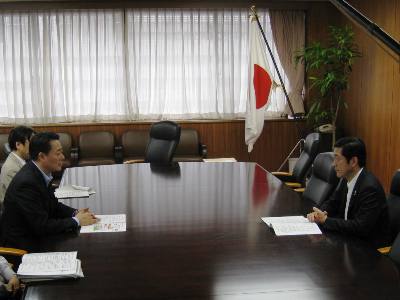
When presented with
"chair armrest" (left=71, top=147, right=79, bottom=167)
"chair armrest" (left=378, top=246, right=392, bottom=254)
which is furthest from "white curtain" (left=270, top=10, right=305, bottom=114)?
"chair armrest" (left=378, top=246, right=392, bottom=254)

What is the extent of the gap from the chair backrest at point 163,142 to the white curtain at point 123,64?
4.34 ft

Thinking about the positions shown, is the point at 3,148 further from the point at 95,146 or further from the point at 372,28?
the point at 372,28

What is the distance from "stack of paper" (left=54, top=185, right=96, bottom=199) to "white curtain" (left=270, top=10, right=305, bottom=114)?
165 inches

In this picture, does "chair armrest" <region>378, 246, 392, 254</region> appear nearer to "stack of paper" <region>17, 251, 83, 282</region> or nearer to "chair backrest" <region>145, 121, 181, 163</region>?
"stack of paper" <region>17, 251, 83, 282</region>

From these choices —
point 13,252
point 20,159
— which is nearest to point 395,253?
point 13,252

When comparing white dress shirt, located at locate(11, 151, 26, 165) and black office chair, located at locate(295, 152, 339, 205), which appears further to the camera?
white dress shirt, located at locate(11, 151, 26, 165)

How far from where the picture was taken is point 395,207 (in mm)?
2965

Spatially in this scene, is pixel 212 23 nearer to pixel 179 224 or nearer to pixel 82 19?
pixel 82 19

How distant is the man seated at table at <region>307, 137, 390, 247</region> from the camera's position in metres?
2.59

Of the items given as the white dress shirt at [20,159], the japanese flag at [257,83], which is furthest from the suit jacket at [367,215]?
the japanese flag at [257,83]

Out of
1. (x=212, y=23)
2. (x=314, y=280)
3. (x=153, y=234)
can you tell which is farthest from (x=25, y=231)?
(x=212, y=23)

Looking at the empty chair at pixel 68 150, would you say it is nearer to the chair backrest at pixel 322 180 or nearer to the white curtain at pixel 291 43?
the white curtain at pixel 291 43

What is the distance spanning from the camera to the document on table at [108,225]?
267 cm

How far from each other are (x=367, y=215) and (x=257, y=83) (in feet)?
13.4
